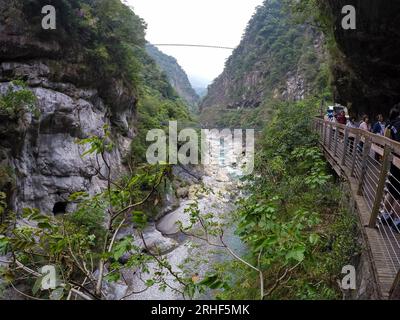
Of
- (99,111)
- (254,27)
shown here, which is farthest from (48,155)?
(254,27)

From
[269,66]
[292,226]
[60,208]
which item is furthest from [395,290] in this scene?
[269,66]

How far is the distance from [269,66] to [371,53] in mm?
57061

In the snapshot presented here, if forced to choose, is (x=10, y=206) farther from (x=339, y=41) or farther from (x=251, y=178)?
(x=339, y=41)

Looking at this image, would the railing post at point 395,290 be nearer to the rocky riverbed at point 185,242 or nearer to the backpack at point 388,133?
the rocky riverbed at point 185,242

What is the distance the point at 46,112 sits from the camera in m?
14.4

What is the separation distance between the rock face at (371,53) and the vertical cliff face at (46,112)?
9236 mm

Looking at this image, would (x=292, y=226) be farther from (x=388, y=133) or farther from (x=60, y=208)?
(x=60, y=208)

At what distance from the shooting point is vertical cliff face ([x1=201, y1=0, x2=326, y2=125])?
49312mm

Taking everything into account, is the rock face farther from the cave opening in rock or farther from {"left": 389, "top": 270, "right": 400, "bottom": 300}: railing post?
the cave opening in rock

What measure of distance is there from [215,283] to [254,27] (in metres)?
85.5

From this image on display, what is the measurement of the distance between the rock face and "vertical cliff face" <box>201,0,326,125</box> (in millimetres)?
27791

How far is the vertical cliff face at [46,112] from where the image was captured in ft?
40.8

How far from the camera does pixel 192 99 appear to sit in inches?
5064

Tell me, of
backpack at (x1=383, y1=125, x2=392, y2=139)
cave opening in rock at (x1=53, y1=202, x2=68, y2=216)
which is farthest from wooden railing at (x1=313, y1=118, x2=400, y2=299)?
cave opening in rock at (x1=53, y1=202, x2=68, y2=216)
